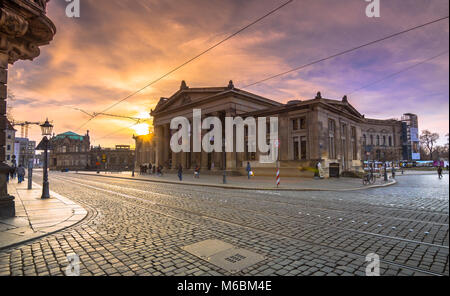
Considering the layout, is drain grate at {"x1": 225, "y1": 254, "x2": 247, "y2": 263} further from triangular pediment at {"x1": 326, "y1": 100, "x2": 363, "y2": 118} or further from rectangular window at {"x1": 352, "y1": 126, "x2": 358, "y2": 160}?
rectangular window at {"x1": 352, "y1": 126, "x2": 358, "y2": 160}

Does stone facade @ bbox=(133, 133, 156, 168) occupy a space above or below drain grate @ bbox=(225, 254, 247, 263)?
above

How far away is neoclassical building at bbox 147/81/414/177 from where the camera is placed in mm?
28594

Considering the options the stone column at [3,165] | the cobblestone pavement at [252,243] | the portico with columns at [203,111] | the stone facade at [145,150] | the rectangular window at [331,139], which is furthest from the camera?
the stone facade at [145,150]

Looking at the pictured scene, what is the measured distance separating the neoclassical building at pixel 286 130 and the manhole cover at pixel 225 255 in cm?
1695

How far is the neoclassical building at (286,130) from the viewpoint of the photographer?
28.6 m

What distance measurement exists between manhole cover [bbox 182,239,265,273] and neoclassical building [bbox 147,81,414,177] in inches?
667

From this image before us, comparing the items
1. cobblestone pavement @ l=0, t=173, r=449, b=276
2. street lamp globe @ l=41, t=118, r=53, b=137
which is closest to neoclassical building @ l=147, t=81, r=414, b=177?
street lamp globe @ l=41, t=118, r=53, b=137

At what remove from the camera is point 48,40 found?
7.62 m

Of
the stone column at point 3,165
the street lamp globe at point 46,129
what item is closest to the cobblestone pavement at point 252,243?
the stone column at point 3,165

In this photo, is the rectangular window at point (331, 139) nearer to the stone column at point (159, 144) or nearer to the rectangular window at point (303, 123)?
the rectangular window at point (303, 123)

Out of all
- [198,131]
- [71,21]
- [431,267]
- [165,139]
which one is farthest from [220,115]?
[431,267]
